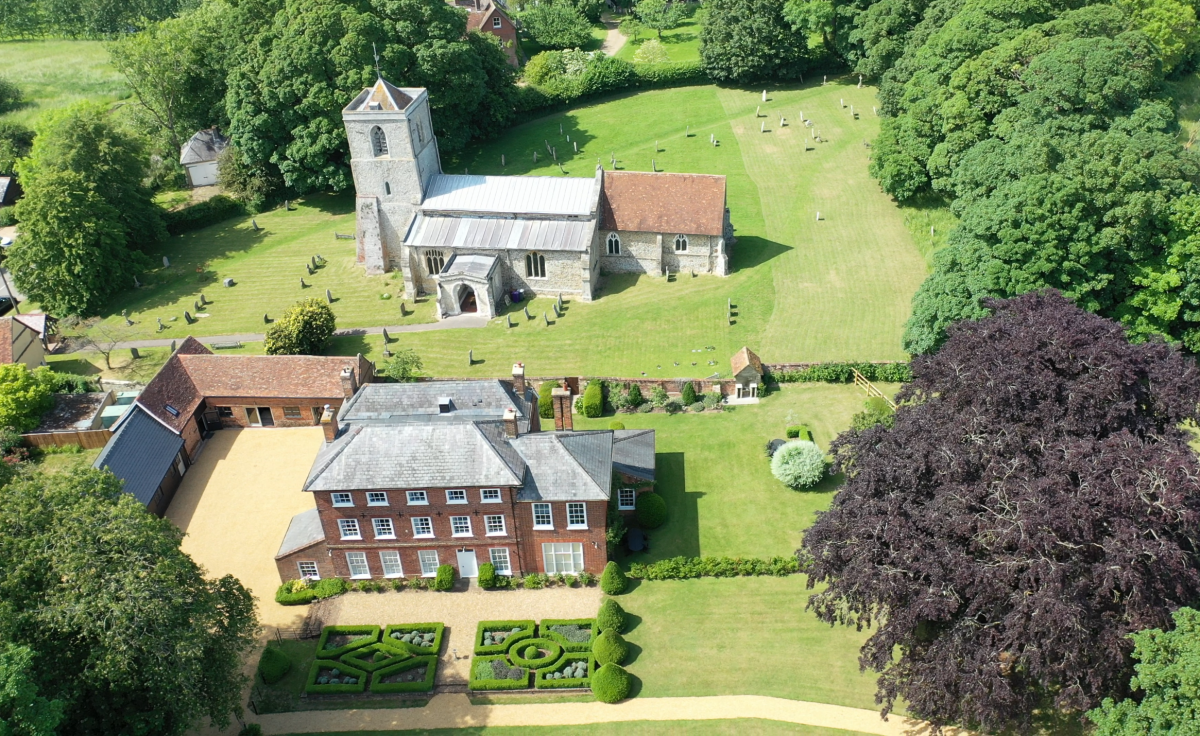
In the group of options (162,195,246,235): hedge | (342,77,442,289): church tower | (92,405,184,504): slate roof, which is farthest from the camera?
(162,195,246,235): hedge

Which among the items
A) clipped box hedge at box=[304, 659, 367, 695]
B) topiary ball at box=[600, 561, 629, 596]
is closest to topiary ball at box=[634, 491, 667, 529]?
topiary ball at box=[600, 561, 629, 596]

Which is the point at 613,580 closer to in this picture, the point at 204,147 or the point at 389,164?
the point at 389,164

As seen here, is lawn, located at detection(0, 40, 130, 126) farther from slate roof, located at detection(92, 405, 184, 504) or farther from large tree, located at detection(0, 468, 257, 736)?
large tree, located at detection(0, 468, 257, 736)

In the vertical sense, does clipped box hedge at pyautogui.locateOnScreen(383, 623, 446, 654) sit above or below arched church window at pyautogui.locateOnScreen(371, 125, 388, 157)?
below

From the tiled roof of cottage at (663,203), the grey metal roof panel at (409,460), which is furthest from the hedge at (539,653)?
the tiled roof of cottage at (663,203)

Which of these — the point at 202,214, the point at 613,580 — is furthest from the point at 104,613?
the point at 202,214

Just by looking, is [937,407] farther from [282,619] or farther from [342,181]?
[342,181]
